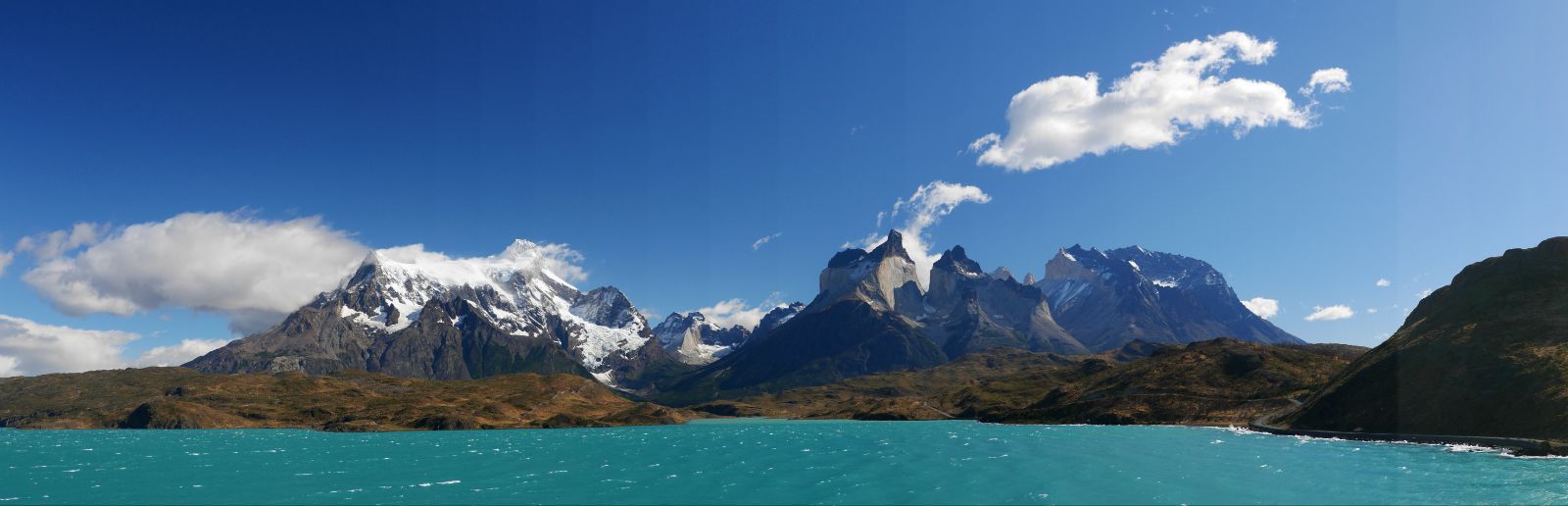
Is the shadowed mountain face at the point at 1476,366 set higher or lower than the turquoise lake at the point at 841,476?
higher

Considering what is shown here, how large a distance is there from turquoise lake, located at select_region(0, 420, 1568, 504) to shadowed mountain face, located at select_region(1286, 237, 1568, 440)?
14.0m

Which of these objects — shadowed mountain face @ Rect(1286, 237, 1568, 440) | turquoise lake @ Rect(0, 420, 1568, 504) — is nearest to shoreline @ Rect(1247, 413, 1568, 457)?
shadowed mountain face @ Rect(1286, 237, 1568, 440)

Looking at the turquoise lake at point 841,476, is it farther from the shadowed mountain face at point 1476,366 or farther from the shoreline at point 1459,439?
the shadowed mountain face at point 1476,366

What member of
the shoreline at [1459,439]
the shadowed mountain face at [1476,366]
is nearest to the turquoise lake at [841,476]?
the shoreline at [1459,439]

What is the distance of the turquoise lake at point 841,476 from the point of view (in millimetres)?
68875

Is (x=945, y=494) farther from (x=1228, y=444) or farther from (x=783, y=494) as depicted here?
(x=1228, y=444)

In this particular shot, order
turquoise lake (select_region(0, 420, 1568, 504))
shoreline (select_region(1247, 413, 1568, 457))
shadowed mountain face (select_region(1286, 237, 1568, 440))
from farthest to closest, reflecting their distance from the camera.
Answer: shadowed mountain face (select_region(1286, 237, 1568, 440)) < shoreline (select_region(1247, 413, 1568, 457)) < turquoise lake (select_region(0, 420, 1568, 504))

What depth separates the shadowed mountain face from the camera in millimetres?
116688

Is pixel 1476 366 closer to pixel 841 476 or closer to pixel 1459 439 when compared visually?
pixel 1459 439

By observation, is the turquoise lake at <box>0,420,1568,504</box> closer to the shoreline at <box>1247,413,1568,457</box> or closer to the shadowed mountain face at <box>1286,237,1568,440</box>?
the shoreline at <box>1247,413,1568,457</box>

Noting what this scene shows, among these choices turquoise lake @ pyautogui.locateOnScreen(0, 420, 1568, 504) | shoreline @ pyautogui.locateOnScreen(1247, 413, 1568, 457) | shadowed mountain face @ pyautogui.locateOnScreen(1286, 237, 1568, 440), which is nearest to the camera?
turquoise lake @ pyautogui.locateOnScreen(0, 420, 1568, 504)

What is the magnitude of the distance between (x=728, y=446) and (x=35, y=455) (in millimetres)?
135584

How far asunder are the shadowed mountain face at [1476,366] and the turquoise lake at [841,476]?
1397 cm

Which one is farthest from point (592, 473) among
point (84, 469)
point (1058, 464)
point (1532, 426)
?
point (1532, 426)
